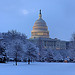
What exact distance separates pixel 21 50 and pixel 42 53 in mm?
40187

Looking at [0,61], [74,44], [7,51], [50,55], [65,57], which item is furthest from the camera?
[65,57]

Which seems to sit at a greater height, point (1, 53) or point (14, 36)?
point (14, 36)

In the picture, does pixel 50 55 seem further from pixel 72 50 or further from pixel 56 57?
pixel 72 50

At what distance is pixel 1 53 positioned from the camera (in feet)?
214

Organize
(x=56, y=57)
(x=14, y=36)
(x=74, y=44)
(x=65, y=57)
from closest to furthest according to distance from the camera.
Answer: (x=74, y=44)
(x=14, y=36)
(x=56, y=57)
(x=65, y=57)

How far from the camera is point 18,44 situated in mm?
64125

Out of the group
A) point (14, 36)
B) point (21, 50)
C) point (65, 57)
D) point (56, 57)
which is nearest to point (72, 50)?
point (21, 50)

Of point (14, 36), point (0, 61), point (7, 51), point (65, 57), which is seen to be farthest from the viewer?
point (65, 57)

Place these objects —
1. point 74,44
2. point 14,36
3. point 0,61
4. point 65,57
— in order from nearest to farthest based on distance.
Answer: point 0,61
point 74,44
point 14,36
point 65,57

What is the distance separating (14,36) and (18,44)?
29148mm

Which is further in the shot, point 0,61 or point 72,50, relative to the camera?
point 72,50

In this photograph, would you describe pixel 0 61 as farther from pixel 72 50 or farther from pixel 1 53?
pixel 72 50

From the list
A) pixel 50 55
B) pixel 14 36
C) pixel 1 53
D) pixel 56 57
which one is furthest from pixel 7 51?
pixel 56 57

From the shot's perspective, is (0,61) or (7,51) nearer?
(7,51)
